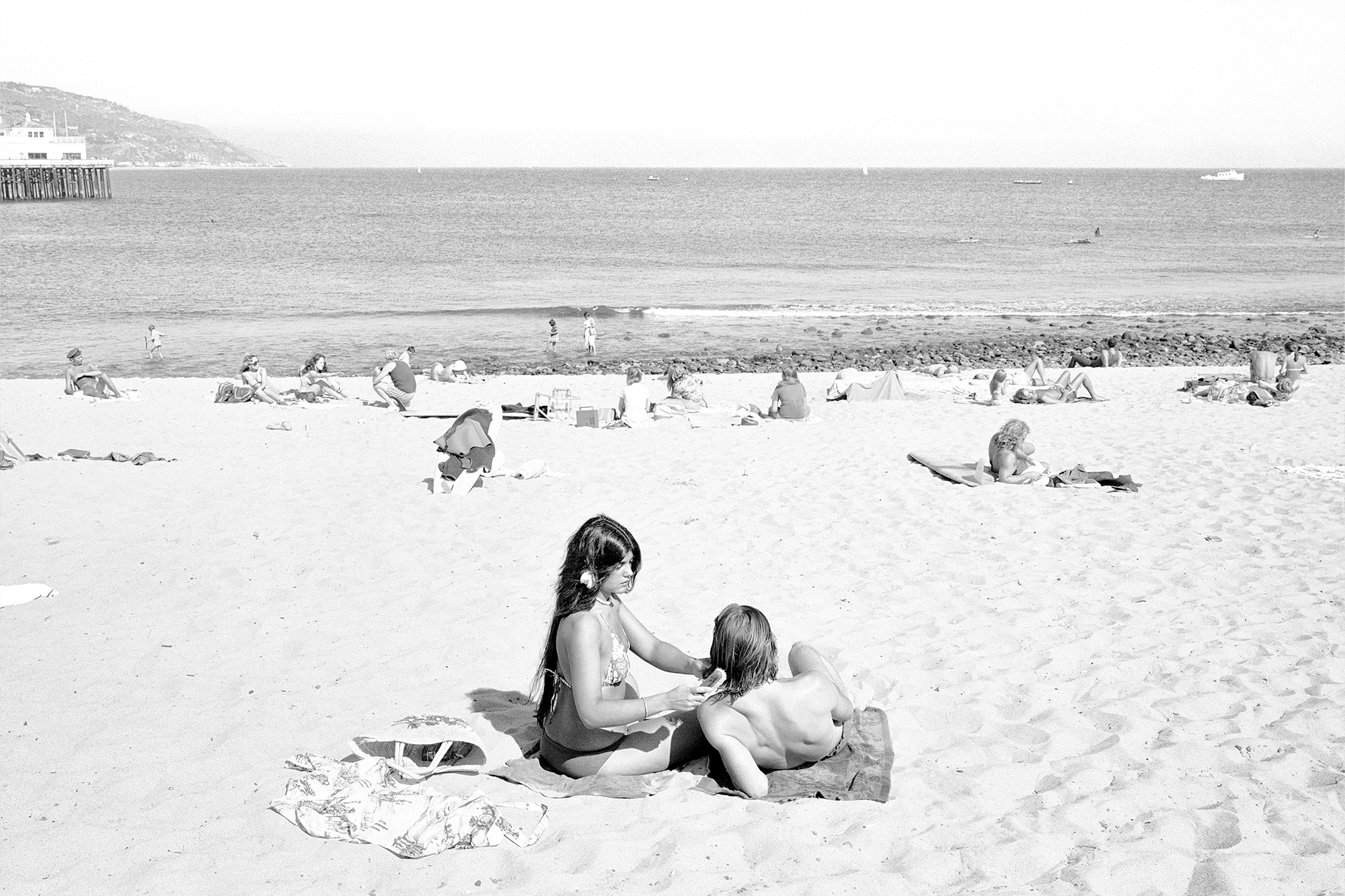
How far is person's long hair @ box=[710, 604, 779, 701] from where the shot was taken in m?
4.42

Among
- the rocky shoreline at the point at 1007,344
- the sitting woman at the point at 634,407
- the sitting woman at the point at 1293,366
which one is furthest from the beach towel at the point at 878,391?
the sitting woman at the point at 1293,366

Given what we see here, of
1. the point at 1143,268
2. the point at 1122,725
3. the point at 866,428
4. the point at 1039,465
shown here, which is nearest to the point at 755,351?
the point at 866,428

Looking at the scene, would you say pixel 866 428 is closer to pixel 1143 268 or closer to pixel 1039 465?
pixel 1039 465

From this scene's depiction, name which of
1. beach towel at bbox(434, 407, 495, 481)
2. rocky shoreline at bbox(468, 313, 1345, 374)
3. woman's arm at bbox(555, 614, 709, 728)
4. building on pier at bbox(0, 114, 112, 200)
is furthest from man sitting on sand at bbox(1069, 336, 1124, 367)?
building on pier at bbox(0, 114, 112, 200)

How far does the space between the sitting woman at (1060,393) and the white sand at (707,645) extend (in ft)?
8.68

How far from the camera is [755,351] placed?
925 inches

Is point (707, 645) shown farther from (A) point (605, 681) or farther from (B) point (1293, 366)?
(B) point (1293, 366)

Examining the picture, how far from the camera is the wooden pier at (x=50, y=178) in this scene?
86.3 meters

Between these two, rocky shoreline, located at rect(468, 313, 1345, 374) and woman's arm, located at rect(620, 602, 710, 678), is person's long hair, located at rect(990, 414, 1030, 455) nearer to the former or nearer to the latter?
woman's arm, located at rect(620, 602, 710, 678)

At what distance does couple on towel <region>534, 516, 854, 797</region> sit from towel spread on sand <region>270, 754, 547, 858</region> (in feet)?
1.45

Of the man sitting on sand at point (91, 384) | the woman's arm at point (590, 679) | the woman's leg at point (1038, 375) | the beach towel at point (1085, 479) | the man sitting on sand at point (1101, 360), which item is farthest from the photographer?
the man sitting on sand at point (1101, 360)

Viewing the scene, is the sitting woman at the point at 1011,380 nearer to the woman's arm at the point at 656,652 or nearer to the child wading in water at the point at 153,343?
the woman's arm at the point at 656,652

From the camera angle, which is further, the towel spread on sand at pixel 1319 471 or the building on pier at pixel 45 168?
the building on pier at pixel 45 168

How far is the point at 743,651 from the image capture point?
4.42m
